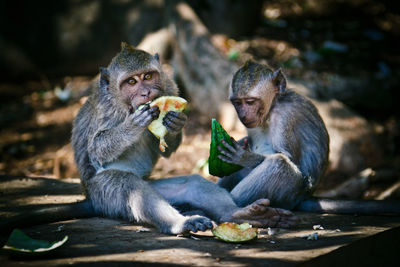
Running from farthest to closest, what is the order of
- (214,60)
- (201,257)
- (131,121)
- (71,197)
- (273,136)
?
(214,60)
(71,197)
(273,136)
(131,121)
(201,257)

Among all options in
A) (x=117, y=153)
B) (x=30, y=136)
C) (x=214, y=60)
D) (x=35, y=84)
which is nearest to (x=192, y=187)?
(x=117, y=153)

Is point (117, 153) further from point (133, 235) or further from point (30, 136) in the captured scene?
point (30, 136)

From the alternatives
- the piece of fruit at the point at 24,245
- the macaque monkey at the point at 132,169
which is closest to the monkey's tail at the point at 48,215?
the macaque monkey at the point at 132,169

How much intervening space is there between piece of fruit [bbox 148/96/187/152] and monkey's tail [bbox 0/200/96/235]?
3.37 feet

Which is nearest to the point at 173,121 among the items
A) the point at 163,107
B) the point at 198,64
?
the point at 163,107

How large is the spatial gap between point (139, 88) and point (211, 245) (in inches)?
70.8

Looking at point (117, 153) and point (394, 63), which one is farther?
point (394, 63)

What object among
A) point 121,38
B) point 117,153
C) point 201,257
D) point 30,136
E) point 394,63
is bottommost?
point 201,257

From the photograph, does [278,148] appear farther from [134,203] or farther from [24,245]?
[24,245]

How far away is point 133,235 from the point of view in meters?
4.16

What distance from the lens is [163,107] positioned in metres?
4.65

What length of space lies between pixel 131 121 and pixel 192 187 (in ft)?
3.24

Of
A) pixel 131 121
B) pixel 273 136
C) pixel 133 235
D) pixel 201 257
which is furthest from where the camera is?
pixel 273 136

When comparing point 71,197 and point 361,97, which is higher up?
point 361,97
